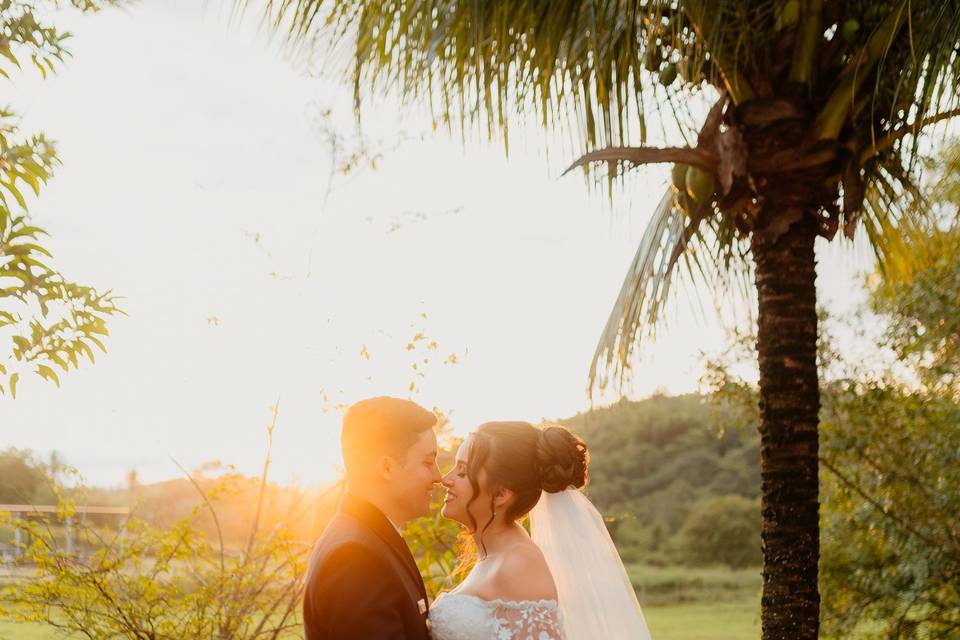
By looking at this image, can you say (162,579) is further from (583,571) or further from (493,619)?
(493,619)

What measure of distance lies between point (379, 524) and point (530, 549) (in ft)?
4.05

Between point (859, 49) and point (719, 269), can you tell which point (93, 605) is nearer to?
point (719, 269)

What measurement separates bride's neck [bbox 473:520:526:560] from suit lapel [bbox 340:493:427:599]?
110 cm

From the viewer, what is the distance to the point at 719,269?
8.22 meters

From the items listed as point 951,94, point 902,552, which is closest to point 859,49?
point 951,94

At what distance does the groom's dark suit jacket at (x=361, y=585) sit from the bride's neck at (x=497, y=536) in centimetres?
116

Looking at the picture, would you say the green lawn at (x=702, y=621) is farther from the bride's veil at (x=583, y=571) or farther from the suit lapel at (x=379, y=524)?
the suit lapel at (x=379, y=524)

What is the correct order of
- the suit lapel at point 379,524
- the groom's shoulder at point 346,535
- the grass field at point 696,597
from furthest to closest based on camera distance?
the grass field at point 696,597, the suit lapel at point 379,524, the groom's shoulder at point 346,535

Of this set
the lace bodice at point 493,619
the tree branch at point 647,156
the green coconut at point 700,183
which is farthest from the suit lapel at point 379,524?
the green coconut at point 700,183

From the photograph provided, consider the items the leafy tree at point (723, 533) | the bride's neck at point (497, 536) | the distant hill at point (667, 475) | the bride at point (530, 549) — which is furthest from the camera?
the distant hill at point (667, 475)

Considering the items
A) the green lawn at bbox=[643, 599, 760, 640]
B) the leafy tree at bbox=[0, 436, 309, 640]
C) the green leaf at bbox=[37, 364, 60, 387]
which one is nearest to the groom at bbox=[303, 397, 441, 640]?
the green leaf at bbox=[37, 364, 60, 387]

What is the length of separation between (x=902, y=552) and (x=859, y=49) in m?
6.28

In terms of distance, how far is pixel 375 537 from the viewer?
3023 millimetres

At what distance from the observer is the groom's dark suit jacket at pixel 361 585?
2.82 m
